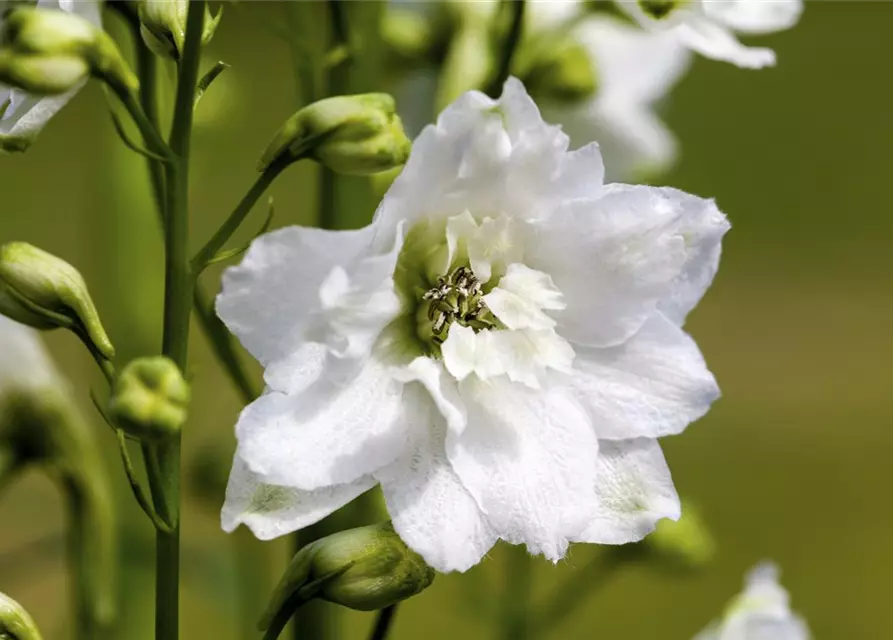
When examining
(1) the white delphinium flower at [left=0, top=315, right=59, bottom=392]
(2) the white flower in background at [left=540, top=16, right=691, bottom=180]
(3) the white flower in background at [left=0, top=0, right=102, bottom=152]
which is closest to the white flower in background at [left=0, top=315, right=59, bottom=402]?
(1) the white delphinium flower at [left=0, top=315, right=59, bottom=392]

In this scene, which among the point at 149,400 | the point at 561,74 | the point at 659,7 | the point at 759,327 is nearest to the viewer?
the point at 149,400

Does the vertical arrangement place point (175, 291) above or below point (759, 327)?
above

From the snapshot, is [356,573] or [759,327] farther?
[759,327]

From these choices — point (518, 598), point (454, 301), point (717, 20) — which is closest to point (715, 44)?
point (717, 20)

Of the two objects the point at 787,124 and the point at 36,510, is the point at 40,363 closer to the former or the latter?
the point at 36,510

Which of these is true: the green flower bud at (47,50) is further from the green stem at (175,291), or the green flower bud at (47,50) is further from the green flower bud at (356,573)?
the green flower bud at (356,573)

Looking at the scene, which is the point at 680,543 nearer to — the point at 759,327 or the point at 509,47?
the point at 509,47
